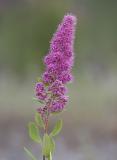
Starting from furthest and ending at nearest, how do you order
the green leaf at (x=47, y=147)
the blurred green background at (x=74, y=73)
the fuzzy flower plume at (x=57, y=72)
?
the blurred green background at (x=74, y=73) < the green leaf at (x=47, y=147) < the fuzzy flower plume at (x=57, y=72)

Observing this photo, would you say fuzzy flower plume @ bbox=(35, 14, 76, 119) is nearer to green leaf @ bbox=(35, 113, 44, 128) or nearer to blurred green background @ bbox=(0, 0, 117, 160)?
green leaf @ bbox=(35, 113, 44, 128)

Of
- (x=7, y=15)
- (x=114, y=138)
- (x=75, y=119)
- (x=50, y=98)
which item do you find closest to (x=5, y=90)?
(x=75, y=119)

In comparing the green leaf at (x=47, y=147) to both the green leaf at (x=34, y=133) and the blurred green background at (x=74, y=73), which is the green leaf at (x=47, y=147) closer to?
the green leaf at (x=34, y=133)

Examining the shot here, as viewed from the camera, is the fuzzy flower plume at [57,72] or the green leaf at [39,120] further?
the green leaf at [39,120]

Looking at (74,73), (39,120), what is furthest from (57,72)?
(74,73)

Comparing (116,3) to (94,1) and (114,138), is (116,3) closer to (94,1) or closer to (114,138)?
(94,1)

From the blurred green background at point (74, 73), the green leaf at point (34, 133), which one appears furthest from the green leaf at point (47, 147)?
the blurred green background at point (74, 73)

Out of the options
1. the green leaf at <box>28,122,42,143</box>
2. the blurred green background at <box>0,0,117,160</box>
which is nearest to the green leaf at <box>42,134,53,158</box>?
the green leaf at <box>28,122,42,143</box>
